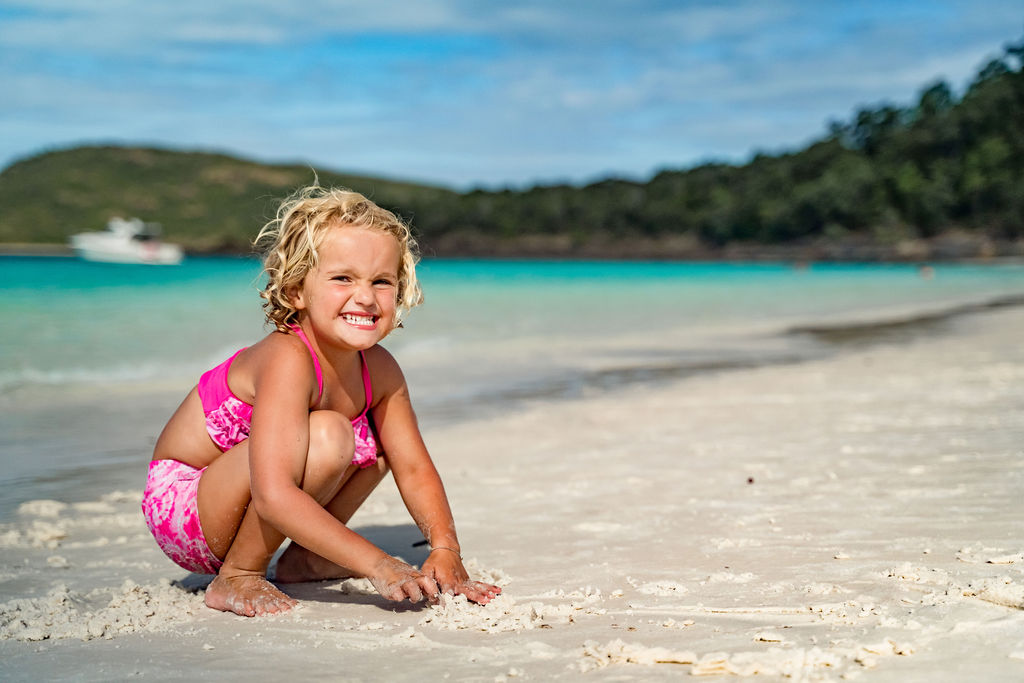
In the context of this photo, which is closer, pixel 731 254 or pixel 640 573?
pixel 640 573

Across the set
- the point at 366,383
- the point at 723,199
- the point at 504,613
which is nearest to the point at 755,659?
the point at 504,613

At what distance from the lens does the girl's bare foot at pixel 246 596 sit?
8.61 ft

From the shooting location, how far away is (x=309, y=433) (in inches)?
100

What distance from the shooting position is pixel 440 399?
301 inches

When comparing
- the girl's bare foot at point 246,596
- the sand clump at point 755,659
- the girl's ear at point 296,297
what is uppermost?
the girl's ear at point 296,297

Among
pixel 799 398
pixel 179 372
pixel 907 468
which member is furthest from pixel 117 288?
pixel 907 468

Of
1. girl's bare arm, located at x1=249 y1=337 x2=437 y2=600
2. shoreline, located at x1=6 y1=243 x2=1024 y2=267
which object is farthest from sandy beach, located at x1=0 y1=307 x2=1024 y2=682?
shoreline, located at x1=6 y1=243 x2=1024 y2=267

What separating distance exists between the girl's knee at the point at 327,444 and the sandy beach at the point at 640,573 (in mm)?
430

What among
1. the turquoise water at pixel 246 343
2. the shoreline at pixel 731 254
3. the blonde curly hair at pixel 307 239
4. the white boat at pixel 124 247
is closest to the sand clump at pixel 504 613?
the blonde curly hair at pixel 307 239

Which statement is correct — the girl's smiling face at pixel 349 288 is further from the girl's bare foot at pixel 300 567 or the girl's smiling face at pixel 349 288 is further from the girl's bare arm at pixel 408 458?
→ the girl's bare foot at pixel 300 567

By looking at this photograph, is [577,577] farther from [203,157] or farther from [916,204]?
[203,157]

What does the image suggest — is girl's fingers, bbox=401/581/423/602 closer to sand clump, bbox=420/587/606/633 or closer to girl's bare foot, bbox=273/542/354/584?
sand clump, bbox=420/587/606/633

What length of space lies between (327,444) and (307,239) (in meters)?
0.57

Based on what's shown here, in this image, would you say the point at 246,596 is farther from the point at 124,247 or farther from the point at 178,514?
the point at 124,247
